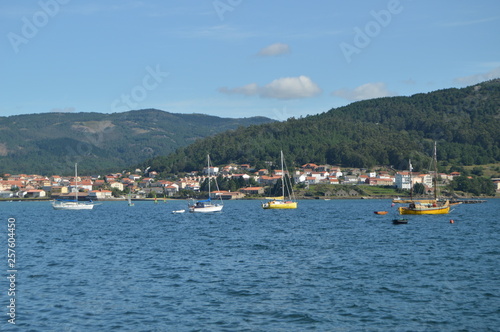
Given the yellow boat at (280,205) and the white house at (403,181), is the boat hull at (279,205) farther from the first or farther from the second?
the white house at (403,181)

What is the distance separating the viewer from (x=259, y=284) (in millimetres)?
27062

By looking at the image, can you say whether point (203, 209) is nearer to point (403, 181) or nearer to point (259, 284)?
point (259, 284)

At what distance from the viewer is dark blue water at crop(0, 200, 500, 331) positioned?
21094mm

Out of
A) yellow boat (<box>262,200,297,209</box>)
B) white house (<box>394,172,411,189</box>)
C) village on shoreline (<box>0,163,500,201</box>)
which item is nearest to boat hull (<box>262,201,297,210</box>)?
yellow boat (<box>262,200,297,209</box>)

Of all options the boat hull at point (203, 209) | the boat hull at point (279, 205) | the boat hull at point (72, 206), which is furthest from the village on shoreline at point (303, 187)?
the boat hull at point (203, 209)

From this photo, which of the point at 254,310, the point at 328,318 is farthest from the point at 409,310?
the point at 254,310

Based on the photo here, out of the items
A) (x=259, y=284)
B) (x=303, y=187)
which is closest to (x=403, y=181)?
(x=303, y=187)

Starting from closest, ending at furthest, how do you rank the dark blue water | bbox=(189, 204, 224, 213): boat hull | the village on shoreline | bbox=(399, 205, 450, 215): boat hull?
the dark blue water < bbox=(399, 205, 450, 215): boat hull < bbox=(189, 204, 224, 213): boat hull < the village on shoreline

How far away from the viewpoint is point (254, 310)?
22.5 metres

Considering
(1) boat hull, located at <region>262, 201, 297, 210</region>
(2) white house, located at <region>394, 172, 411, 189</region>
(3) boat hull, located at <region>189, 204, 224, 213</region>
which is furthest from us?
(2) white house, located at <region>394, 172, 411, 189</region>

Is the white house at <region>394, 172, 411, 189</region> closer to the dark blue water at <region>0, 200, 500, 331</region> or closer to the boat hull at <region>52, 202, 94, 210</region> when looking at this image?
the boat hull at <region>52, 202, 94, 210</region>

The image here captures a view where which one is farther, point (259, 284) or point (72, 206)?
point (72, 206)

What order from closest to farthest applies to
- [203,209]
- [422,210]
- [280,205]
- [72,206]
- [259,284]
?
1. [259,284]
2. [422,210]
3. [203,209]
4. [280,205]
5. [72,206]

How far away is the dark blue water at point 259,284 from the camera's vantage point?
21.1 metres
